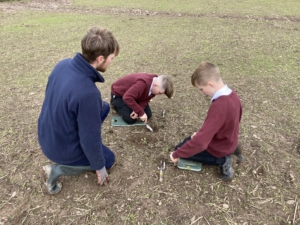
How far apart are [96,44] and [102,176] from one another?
138 cm

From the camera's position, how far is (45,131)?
2.40m

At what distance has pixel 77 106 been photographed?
209cm

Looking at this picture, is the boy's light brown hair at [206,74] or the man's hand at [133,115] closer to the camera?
the boy's light brown hair at [206,74]

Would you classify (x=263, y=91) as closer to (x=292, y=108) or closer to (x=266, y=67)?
(x=292, y=108)

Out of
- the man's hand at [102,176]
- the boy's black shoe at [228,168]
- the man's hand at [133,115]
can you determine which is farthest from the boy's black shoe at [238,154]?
the man's hand at [102,176]

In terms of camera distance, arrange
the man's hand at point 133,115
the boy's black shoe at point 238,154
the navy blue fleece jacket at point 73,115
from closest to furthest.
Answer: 1. the navy blue fleece jacket at point 73,115
2. the boy's black shoe at point 238,154
3. the man's hand at point 133,115

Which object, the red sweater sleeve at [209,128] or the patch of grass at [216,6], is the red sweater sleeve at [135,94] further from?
the patch of grass at [216,6]

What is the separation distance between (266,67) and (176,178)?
377 cm

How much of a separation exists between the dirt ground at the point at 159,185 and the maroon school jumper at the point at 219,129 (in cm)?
43

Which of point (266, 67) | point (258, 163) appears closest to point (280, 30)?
point (266, 67)

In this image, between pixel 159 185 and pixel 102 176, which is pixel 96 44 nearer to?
pixel 102 176

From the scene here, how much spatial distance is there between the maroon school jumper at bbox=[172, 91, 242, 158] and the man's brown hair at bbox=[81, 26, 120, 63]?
1108 mm

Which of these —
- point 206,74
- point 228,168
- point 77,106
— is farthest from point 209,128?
point 77,106

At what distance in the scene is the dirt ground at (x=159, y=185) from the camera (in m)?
2.52
